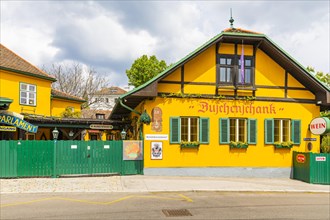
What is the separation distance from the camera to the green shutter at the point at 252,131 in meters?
16.6

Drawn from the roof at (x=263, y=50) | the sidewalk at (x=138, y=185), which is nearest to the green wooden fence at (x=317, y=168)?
Answer: the sidewalk at (x=138, y=185)

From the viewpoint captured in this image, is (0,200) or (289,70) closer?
(0,200)

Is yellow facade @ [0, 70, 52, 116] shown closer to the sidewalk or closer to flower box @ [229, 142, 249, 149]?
the sidewalk

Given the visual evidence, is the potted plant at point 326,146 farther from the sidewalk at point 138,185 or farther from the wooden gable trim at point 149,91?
the wooden gable trim at point 149,91

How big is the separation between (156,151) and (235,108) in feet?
16.1

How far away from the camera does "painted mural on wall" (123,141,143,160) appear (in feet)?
50.9

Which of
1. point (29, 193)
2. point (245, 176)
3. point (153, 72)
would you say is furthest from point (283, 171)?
point (153, 72)

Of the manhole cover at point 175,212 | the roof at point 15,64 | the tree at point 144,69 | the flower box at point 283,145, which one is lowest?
the manhole cover at point 175,212

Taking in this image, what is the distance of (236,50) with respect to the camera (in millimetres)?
16812

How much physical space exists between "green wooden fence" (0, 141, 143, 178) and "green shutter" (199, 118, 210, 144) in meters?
3.46

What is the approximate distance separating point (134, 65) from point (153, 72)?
2712mm

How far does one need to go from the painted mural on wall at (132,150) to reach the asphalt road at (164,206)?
4307 millimetres

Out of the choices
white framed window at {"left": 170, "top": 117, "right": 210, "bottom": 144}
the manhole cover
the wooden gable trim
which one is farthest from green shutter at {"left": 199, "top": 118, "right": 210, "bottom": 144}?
the manhole cover

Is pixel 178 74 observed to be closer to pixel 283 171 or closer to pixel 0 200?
pixel 283 171
